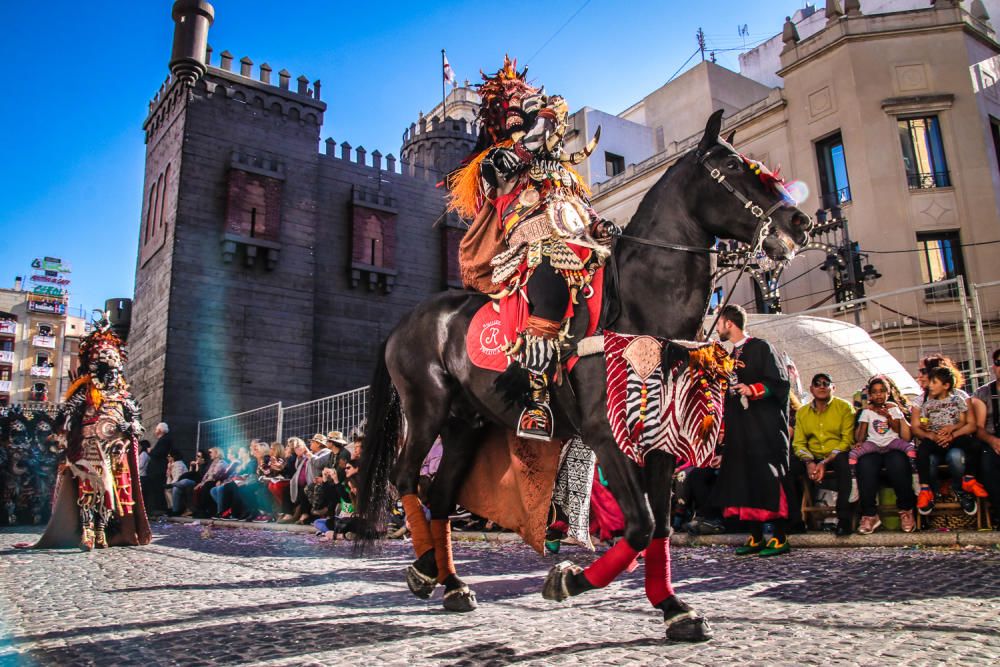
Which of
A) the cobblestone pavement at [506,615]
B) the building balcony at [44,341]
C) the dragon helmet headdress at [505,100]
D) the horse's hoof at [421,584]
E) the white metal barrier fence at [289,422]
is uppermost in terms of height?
the building balcony at [44,341]

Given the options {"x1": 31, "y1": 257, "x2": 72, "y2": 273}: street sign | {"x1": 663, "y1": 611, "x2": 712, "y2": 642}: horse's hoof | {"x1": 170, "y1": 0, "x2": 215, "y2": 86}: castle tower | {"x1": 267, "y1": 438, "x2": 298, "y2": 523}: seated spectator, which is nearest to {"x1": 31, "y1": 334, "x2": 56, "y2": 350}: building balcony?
{"x1": 31, "y1": 257, "x2": 72, "y2": 273}: street sign

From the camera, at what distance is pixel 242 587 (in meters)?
5.32

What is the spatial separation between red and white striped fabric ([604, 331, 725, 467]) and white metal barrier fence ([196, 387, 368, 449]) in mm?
8878

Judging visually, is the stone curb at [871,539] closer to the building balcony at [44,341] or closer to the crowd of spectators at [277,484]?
the crowd of spectators at [277,484]

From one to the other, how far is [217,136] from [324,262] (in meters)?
6.15

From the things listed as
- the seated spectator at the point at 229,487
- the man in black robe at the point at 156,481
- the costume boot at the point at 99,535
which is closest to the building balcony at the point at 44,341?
the man in black robe at the point at 156,481

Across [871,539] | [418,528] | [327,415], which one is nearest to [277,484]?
[327,415]

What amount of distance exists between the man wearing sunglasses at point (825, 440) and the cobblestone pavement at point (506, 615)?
78cm

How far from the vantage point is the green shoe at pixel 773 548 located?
6.68m

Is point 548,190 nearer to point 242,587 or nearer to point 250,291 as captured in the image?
point 242,587

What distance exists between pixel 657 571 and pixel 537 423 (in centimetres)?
100

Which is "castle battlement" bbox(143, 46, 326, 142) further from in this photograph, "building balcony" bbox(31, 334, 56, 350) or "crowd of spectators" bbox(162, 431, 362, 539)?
"building balcony" bbox(31, 334, 56, 350)

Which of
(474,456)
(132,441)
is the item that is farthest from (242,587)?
(132,441)

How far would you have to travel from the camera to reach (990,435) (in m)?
6.35
